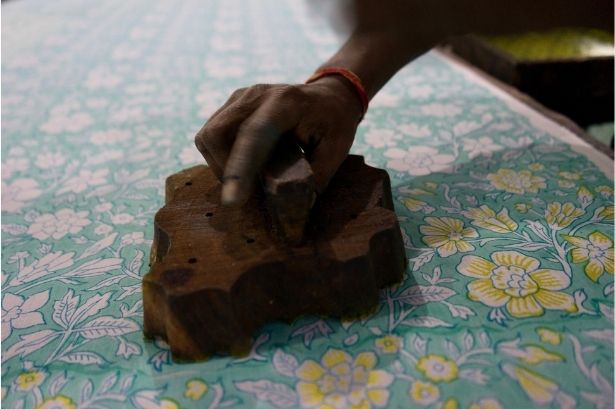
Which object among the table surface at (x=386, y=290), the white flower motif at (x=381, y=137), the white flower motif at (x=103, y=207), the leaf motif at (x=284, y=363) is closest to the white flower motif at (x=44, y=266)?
the table surface at (x=386, y=290)

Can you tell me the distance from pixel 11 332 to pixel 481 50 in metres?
1.17

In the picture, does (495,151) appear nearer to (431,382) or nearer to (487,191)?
(487,191)

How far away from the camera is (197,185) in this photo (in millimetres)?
601

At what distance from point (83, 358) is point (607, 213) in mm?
624

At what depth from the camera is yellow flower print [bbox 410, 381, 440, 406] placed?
43cm

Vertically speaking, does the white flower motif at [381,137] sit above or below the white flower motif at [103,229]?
below

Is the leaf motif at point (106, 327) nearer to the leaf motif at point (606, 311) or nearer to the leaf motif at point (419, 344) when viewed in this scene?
the leaf motif at point (419, 344)

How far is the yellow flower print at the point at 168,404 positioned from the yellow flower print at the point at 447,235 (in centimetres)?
32

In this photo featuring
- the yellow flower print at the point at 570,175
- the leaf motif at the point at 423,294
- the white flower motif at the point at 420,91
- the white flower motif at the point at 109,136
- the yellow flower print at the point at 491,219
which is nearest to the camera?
the leaf motif at the point at 423,294

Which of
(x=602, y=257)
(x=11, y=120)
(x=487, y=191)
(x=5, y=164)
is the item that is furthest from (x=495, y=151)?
(x=11, y=120)

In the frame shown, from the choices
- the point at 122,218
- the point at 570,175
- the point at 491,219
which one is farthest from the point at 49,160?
the point at 570,175

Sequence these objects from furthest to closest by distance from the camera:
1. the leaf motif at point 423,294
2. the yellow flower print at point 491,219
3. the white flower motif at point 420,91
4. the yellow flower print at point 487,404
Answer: the white flower motif at point 420,91
the yellow flower print at point 491,219
the leaf motif at point 423,294
the yellow flower print at point 487,404

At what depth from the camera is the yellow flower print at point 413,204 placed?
68 centimetres

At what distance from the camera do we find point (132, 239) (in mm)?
663
